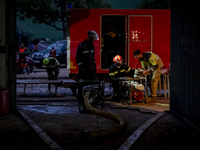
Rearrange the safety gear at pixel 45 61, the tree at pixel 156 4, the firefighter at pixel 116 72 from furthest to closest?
the tree at pixel 156 4 → the safety gear at pixel 45 61 → the firefighter at pixel 116 72

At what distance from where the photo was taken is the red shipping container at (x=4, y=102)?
6.46 meters

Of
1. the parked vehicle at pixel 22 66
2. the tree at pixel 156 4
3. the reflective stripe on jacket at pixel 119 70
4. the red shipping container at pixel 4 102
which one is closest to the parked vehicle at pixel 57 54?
the parked vehicle at pixel 22 66

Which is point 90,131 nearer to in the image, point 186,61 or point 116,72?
point 186,61

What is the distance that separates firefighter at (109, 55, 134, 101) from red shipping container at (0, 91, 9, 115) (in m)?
3.15

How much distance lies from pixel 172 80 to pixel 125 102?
2.15m

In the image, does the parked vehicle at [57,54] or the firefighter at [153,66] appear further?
the parked vehicle at [57,54]

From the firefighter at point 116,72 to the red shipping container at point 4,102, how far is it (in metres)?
3.15

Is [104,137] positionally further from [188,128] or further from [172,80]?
[172,80]

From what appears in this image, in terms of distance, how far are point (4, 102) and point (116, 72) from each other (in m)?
3.63

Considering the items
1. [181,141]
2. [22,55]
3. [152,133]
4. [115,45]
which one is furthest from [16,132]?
[22,55]

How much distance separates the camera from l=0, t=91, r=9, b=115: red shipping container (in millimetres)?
6463

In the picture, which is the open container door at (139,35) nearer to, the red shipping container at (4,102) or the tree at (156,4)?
the red shipping container at (4,102)

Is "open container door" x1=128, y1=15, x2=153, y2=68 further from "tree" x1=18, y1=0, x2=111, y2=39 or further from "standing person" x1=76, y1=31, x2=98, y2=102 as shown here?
"tree" x1=18, y1=0, x2=111, y2=39

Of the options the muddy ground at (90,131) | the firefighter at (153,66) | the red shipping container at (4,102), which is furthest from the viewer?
the firefighter at (153,66)
